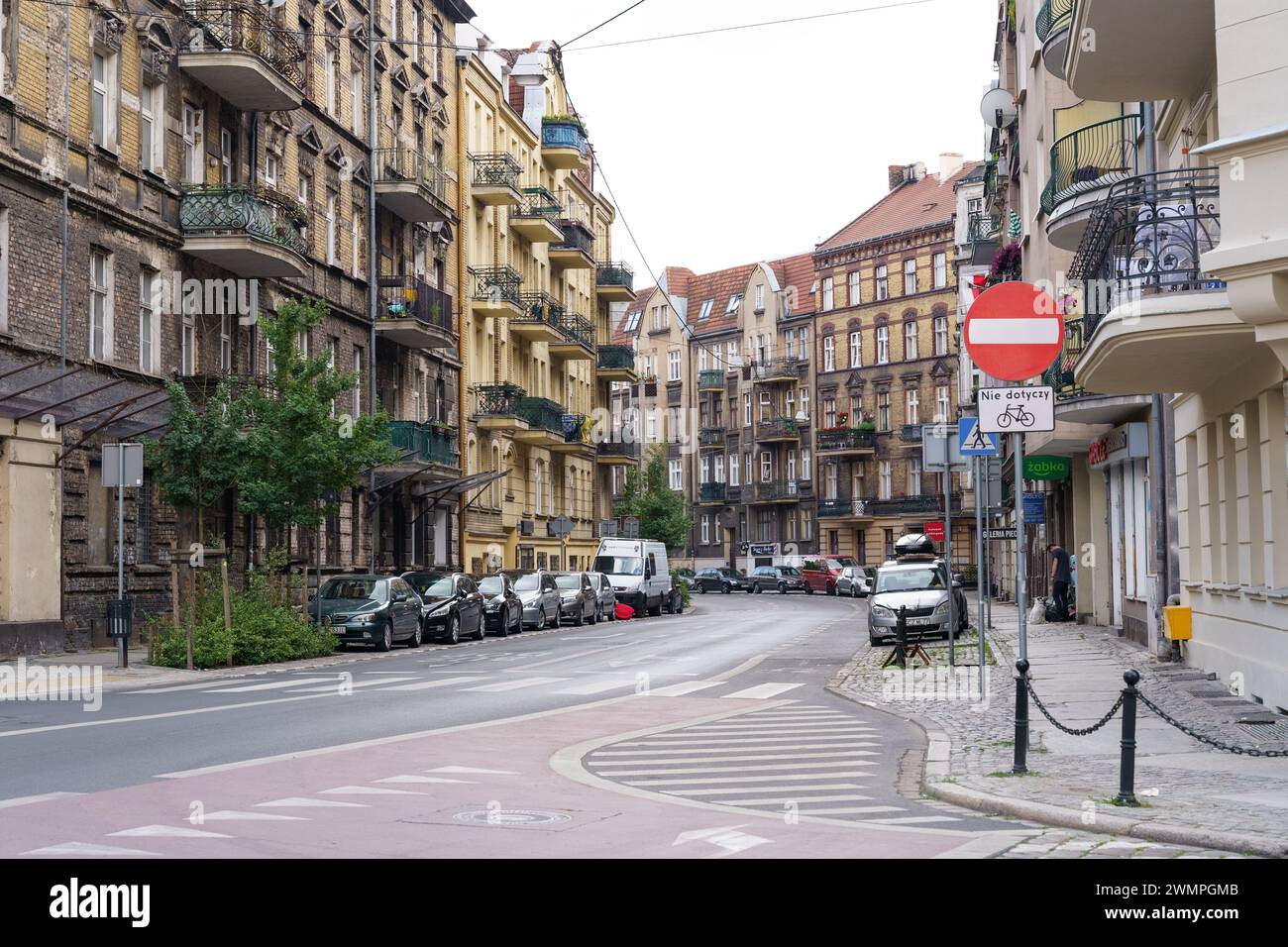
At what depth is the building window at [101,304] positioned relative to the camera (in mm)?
28219

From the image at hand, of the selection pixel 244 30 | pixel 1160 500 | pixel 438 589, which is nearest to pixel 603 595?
pixel 438 589

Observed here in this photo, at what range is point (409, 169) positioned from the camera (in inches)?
1785

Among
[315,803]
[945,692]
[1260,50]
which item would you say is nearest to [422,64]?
[945,692]

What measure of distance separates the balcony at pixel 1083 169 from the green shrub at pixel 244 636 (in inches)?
532

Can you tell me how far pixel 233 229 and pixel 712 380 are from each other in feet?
221

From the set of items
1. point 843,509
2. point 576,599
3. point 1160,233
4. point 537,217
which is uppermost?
point 537,217

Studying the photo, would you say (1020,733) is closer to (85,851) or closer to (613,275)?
(85,851)

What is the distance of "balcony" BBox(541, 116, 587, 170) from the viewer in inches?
2547

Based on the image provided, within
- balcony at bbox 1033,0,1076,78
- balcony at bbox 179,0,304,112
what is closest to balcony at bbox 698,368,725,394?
balcony at bbox 179,0,304,112

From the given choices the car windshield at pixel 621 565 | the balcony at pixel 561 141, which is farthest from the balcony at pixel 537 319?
the car windshield at pixel 621 565

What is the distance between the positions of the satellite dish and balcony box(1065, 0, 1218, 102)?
81.9ft

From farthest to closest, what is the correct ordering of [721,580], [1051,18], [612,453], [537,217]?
[721,580] → [612,453] → [537,217] → [1051,18]

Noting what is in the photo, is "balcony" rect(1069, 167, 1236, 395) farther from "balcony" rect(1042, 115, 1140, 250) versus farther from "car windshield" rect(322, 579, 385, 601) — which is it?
"car windshield" rect(322, 579, 385, 601)

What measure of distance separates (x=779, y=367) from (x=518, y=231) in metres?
34.5
